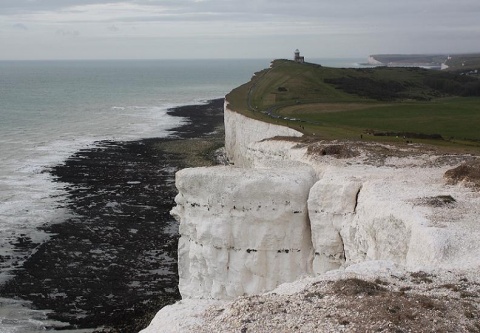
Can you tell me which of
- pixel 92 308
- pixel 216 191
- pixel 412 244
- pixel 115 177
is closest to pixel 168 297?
pixel 92 308

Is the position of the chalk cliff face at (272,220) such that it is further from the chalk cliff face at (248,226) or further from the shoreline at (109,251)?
the shoreline at (109,251)

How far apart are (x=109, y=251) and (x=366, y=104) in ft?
138

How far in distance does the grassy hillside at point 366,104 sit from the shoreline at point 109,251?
13242 millimetres

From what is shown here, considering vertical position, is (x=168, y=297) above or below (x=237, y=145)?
below

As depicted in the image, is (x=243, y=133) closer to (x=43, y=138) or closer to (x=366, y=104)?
(x=366, y=104)

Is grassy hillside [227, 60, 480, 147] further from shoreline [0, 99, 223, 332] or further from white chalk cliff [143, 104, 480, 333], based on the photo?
white chalk cliff [143, 104, 480, 333]

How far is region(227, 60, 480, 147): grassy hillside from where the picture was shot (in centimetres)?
4697

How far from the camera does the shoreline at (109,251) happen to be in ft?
101

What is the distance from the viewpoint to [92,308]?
3055 centimetres

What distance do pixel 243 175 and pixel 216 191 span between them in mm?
1348

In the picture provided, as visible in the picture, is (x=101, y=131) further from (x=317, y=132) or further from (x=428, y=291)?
(x=428, y=291)

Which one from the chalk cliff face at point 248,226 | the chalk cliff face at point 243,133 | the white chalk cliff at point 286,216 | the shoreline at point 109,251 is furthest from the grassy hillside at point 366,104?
the chalk cliff face at point 248,226

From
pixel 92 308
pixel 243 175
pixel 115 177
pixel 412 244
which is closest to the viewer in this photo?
pixel 412 244

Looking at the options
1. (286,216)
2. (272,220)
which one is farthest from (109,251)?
(286,216)
